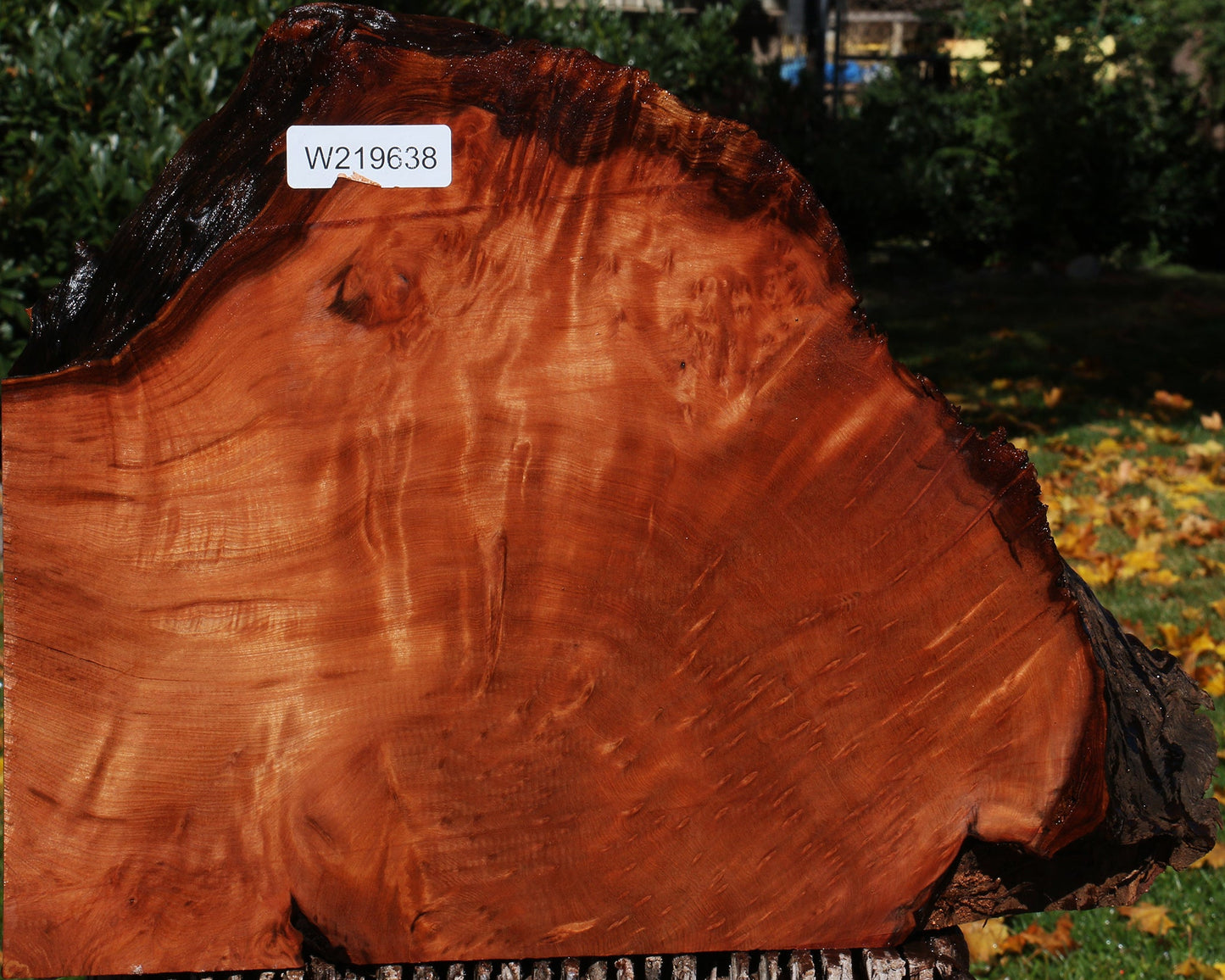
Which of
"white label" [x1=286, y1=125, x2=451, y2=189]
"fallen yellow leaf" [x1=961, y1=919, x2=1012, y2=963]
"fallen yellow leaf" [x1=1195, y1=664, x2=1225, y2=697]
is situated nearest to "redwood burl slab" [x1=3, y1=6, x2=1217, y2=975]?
"white label" [x1=286, y1=125, x2=451, y2=189]

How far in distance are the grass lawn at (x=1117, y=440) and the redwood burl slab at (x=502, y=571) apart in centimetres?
135

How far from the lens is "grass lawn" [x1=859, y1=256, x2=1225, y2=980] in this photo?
102 inches

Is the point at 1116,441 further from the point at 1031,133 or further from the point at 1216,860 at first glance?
the point at 1031,133

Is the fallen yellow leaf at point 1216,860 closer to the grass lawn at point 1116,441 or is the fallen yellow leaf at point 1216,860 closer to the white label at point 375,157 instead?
the grass lawn at point 1116,441

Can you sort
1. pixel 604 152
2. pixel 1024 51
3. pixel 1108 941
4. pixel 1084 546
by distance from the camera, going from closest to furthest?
pixel 604 152
pixel 1108 941
pixel 1084 546
pixel 1024 51

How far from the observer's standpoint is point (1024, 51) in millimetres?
10375

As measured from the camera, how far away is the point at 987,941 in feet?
8.32

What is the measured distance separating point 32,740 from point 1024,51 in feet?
35.6

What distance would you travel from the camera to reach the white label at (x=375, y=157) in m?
1.29

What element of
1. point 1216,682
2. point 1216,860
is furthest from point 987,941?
point 1216,682

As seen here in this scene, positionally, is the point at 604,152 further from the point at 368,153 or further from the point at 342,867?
the point at 342,867

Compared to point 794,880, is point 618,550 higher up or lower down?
higher up

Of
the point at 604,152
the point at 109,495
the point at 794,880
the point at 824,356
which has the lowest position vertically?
the point at 794,880

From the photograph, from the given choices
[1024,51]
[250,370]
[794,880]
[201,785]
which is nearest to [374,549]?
[250,370]
